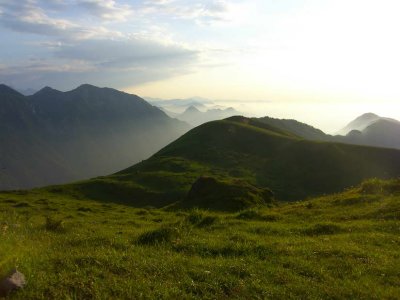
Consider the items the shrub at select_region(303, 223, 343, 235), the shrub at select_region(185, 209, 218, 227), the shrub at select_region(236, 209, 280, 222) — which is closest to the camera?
the shrub at select_region(303, 223, 343, 235)

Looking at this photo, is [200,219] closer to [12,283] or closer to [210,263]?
[210,263]

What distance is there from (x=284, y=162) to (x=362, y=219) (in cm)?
13447

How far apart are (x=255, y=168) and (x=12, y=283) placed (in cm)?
14893

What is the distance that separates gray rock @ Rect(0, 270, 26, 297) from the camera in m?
9.59

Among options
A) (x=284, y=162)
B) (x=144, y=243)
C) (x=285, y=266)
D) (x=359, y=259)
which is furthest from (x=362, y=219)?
(x=284, y=162)

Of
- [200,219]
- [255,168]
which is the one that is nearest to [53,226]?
[200,219]

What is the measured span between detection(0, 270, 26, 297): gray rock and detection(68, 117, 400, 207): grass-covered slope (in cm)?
8931

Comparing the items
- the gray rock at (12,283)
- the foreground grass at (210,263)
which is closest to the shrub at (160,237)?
the foreground grass at (210,263)

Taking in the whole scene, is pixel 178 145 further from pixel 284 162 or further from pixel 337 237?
pixel 337 237

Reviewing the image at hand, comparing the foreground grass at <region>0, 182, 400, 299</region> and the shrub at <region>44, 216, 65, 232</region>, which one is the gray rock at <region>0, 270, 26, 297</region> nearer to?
the foreground grass at <region>0, 182, 400, 299</region>

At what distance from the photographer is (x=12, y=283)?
32.0ft

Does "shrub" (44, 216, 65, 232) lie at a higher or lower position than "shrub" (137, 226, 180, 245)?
lower

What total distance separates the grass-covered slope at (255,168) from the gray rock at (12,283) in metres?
89.3

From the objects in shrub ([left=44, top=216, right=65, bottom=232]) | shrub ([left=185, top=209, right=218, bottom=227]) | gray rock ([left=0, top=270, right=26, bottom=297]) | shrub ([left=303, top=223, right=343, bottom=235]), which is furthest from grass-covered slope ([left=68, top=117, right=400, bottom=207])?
gray rock ([left=0, top=270, right=26, bottom=297])
